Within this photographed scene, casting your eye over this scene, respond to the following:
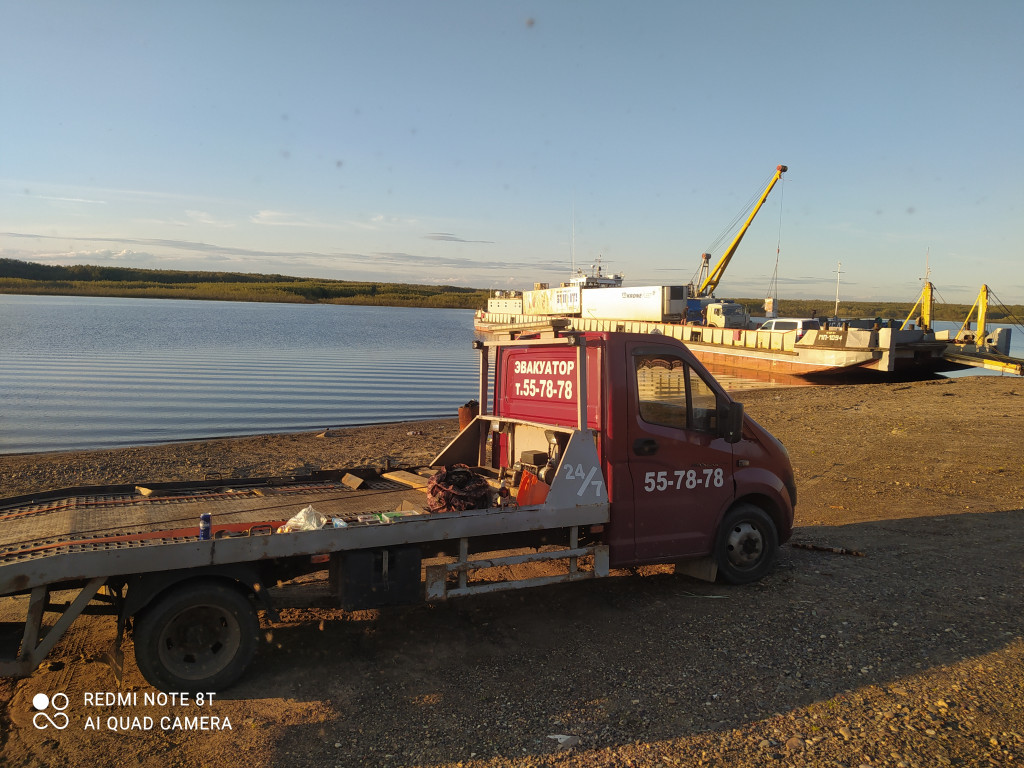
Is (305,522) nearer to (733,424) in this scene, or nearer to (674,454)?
(674,454)

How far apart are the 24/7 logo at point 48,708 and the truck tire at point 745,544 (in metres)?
4.97

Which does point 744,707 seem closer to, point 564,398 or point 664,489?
point 664,489

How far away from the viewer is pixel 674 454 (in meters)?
6.09

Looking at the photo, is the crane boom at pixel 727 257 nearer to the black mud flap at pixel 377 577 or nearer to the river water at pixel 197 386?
the river water at pixel 197 386

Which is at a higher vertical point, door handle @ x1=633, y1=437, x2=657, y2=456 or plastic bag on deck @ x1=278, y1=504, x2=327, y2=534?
door handle @ x1=633, y1=437, x2=657, y2=456

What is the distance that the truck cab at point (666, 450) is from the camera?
5836 mm

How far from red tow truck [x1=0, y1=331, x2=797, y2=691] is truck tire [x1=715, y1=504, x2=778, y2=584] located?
0.06ft

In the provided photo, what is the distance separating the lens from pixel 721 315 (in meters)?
49.9

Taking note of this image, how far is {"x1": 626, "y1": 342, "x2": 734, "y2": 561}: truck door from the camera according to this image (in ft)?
19.5

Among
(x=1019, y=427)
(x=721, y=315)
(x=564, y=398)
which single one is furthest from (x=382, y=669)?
(x=721, y=315)

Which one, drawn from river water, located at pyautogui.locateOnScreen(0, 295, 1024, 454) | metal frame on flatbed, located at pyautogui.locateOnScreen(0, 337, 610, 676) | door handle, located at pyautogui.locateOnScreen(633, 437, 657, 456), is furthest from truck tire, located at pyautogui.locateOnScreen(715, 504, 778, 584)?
river water, located at pyautogui.locateOnScreen(0, 295, 1024, 454)

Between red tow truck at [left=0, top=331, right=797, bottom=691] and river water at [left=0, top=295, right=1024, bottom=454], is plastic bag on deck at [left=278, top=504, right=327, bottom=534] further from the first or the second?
river water at [left=0, top=295, right=1024, bottom=454]

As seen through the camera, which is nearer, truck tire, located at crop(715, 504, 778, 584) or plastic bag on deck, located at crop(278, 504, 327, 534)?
plastic bag on deck, located at crop(278, 504, 327, 534)

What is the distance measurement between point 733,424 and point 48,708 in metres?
5.26
